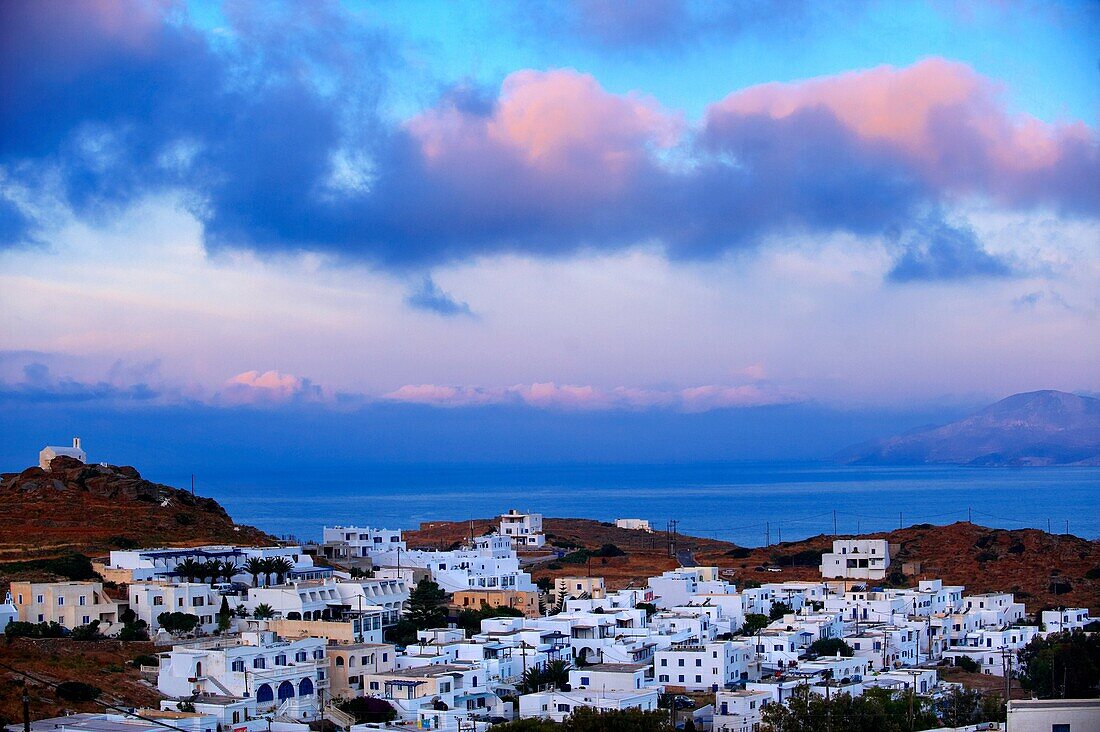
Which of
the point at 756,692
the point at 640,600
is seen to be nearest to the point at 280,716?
the point at 756,692

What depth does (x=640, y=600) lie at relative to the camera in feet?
138

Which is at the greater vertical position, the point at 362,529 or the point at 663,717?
the point at 362,529

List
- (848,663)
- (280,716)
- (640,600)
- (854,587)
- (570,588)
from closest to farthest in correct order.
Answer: (280,716)
(848,663)
(640,600)
(570,588)
(854,587)

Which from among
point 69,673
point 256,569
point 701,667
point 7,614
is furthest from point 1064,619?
point 7,614

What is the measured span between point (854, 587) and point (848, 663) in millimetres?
16906

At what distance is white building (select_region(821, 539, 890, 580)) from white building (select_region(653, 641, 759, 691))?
77.0 ft

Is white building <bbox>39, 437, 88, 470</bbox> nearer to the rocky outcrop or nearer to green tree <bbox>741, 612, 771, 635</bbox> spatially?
the rocky outcrop

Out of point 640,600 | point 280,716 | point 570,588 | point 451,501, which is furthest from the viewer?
point 451,501

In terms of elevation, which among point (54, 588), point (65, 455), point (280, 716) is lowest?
point (280, 716)

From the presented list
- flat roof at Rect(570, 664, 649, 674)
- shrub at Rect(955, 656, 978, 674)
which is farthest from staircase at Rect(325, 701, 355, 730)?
shrub at Rect(955, 656, 978, 674)

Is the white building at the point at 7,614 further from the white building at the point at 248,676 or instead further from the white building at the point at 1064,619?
the white building at the point at 1064,619

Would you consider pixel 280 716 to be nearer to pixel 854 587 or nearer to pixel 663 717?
pixel 663 717

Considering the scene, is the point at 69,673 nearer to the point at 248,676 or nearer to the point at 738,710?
the point at 248,676

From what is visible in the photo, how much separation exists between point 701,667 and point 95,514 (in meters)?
28.7
